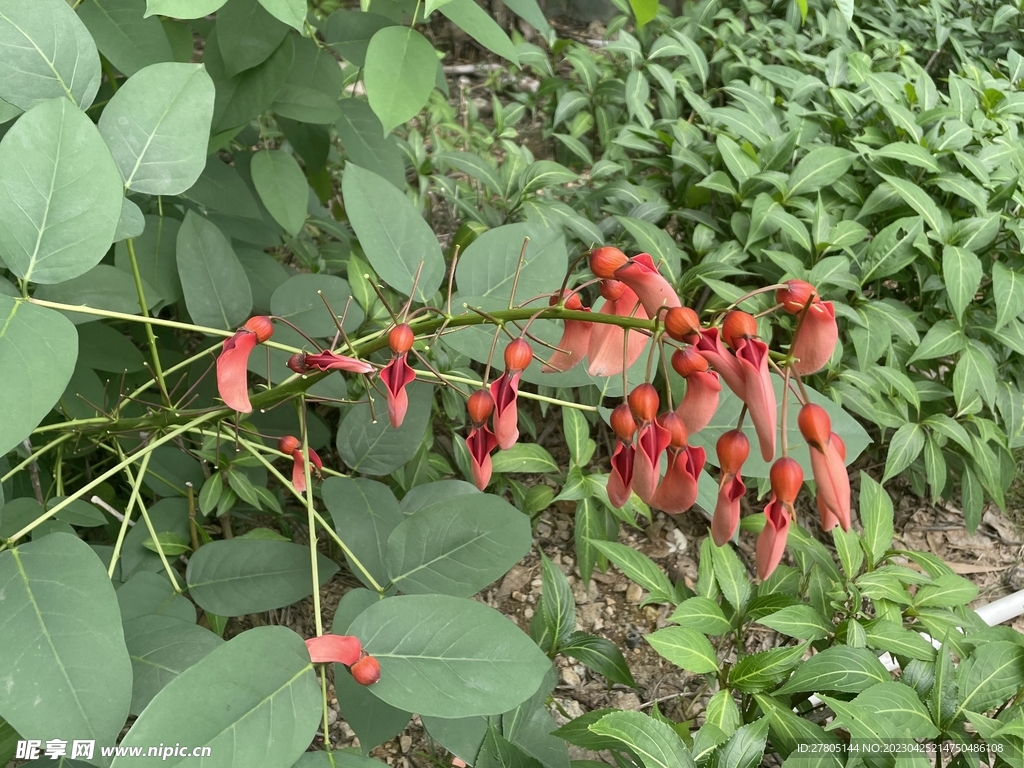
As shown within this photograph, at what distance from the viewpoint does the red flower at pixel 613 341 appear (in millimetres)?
634

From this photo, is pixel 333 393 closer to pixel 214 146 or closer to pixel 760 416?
pixel 214 146

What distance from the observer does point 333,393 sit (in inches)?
41.9

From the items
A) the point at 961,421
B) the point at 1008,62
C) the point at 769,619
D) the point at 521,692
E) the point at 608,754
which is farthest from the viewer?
the point at 1008,62

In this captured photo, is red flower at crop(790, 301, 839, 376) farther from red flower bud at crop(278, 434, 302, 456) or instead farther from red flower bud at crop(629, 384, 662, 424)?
red flower bud at crop(278, 434, 302, 456)

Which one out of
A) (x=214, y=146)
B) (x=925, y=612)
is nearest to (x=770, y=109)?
(x=925, y=612)

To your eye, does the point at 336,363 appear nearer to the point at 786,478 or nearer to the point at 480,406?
the point at 480,406

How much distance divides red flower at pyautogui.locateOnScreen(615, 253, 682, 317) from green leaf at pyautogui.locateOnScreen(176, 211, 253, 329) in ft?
2.11

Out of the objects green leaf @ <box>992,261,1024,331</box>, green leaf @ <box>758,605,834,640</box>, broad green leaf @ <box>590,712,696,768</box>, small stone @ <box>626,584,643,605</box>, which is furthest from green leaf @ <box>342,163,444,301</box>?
green leaf @ <box>992,261,1024,331</box>

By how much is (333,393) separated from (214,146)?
0.40 m

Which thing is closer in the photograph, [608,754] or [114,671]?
[114,671]

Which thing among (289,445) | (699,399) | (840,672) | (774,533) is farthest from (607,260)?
(840,672)

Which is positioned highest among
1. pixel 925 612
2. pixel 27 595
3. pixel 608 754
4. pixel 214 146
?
pixel 214 146

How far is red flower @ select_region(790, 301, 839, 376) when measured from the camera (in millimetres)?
546

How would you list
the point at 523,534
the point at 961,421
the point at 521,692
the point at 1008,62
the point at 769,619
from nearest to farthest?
the point at 521,692, the point at 523,534, the point at 769,619, the point at 961,421, the point at 1008,62
